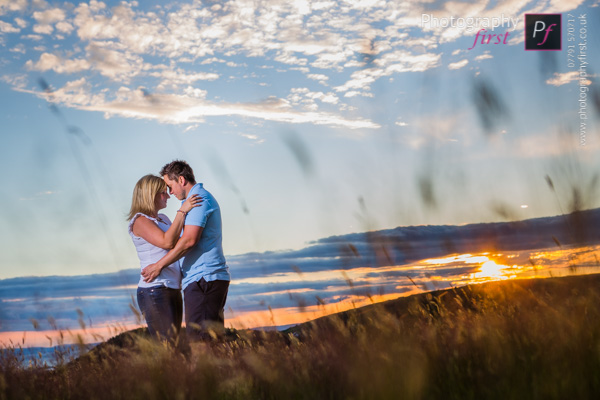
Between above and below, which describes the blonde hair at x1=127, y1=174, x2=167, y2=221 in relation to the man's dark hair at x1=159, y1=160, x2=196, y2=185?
below

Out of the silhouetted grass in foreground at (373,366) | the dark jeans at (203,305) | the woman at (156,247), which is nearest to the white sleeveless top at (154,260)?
the woman at (156,247)

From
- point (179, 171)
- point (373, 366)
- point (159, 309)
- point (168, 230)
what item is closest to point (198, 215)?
point (168, 230)

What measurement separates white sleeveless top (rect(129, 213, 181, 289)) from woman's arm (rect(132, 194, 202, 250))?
58 millimetres

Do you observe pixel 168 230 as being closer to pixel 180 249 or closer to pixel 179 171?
pixel 180 249

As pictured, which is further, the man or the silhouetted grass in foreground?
the man

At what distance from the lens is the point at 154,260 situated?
4727mm

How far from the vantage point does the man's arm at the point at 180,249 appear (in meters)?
4.59

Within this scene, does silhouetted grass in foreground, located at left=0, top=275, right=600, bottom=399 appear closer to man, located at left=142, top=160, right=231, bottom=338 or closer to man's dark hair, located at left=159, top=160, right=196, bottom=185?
man, located at left=142, top=160, right=231, bottom=338

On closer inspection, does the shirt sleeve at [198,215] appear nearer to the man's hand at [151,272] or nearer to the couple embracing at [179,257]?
the couple embracing at [179,257]

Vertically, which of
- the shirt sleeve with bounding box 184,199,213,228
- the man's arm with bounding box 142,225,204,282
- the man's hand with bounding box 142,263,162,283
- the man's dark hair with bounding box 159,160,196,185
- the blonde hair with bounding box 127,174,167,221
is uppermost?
the man's dark hair with bounding box 159,160,196,185

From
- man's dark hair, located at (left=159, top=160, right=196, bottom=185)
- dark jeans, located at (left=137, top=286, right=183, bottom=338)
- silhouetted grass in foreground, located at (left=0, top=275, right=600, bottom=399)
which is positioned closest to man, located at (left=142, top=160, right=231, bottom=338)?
man's dark hair, located at (left=159, top=160, right=196, bottom=185)

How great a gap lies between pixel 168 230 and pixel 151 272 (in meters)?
0.36

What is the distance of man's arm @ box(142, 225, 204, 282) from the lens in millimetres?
4594

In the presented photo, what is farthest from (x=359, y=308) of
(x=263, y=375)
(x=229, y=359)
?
(x=263, y=375)
